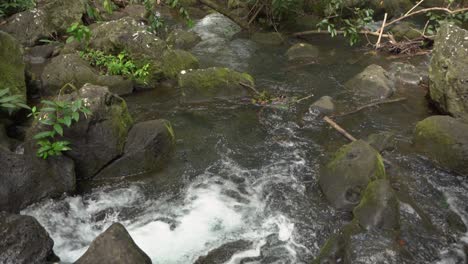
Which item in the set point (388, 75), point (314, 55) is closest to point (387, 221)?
point (388, 75)

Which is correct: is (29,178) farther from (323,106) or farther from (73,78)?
(323,106)

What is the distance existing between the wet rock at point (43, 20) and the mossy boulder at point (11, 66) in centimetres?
386

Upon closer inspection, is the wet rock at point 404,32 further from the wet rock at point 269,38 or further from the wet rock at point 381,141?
the wet rock at point 381,141

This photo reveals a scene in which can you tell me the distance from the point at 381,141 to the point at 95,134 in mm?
4205

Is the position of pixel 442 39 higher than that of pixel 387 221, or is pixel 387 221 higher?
pixel 442 39

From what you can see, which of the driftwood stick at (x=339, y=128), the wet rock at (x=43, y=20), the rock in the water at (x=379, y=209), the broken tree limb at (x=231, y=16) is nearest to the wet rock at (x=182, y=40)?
the broken tree limb at (x=231, y=16)

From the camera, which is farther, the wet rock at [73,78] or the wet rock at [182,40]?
the wet rock at [182,40]

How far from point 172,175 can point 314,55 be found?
648 cm

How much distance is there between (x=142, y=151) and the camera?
5797 millimetres

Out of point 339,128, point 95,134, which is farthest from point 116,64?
point 339,128

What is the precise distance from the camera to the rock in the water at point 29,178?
489 centimetres

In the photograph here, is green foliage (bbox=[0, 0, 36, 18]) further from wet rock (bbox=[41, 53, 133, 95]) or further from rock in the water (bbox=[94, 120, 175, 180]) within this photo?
rock in the water (bbox=[94, 120, 175, 180])

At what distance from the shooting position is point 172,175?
19.3 feet

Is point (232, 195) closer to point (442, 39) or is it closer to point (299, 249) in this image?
point (299, 249)
